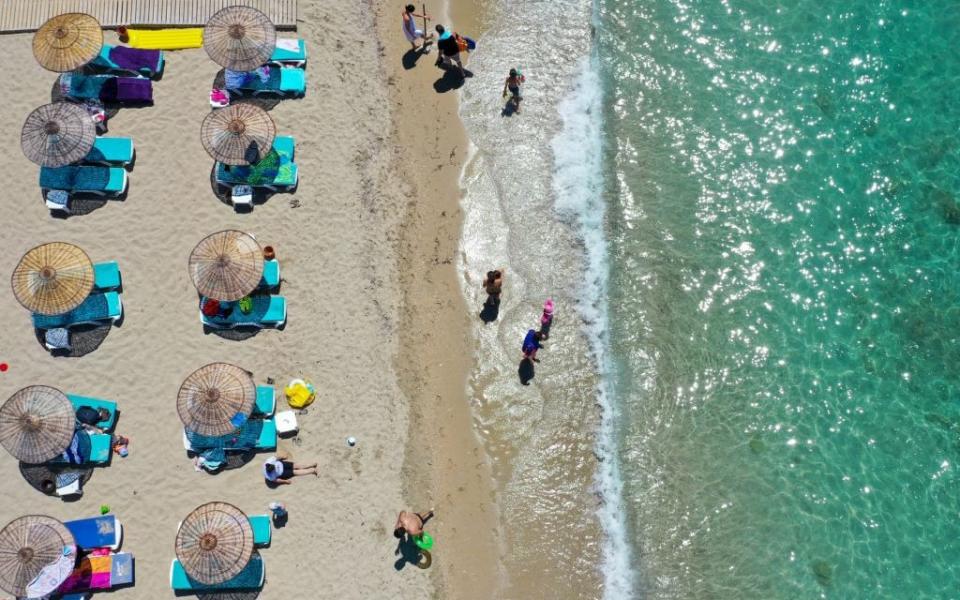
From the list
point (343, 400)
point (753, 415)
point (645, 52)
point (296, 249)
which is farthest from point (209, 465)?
point (645, 52)

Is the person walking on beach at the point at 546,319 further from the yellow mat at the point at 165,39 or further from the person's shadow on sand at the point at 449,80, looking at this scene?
the yellow mat at the point at 165,39

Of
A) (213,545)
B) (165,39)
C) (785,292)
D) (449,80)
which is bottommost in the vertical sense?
(213,545)

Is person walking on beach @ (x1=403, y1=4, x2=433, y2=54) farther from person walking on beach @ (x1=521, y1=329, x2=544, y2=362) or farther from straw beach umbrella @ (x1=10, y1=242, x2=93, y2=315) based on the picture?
straw beach umbrella @ (x1=10, y1=242, x2=93, y2=315)

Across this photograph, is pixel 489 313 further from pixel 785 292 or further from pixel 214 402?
pixel 785 292

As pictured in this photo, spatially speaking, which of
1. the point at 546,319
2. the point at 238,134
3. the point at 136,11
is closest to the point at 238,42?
the point at 238,134

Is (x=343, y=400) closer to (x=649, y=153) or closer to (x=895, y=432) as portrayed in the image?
(x=649, y=153)

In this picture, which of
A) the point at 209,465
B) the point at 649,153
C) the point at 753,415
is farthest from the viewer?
the point at 649,153

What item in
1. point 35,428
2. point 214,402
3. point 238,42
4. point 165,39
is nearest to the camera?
point 35,428
